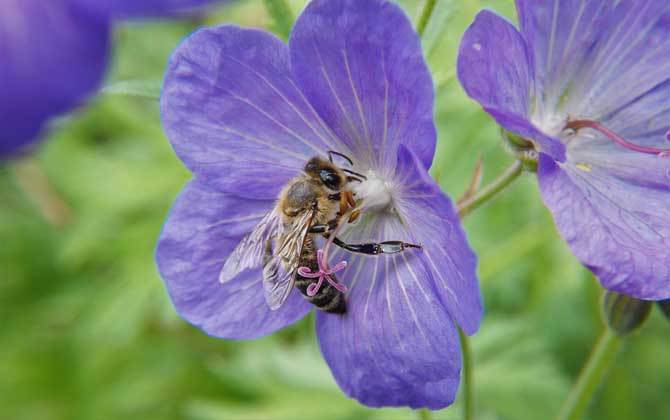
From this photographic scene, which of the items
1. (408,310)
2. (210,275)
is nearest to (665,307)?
(408,310)

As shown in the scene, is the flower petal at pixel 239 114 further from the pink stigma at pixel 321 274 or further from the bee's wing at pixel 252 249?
the pink stigma at pixel 321 274

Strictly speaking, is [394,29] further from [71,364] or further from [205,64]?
[71,364]

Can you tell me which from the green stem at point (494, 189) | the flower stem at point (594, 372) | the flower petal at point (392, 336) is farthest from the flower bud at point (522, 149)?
the flower stem at point (594, 372)

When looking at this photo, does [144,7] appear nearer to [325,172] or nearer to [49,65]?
[49,65]

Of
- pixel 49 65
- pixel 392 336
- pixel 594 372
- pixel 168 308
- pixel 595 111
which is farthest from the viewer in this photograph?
pixel 168 308

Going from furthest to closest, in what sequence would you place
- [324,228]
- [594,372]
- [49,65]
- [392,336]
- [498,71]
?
1. [594,372]
2. [49,65]
3. [324,228]
4. [392,336]
5. [498,71]

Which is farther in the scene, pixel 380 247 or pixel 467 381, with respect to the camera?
pixel 467 381

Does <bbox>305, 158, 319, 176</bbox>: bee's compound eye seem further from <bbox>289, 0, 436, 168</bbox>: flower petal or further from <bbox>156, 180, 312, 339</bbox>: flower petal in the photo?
<bbox>156, 180, 312, 339</bbox>: flower petal

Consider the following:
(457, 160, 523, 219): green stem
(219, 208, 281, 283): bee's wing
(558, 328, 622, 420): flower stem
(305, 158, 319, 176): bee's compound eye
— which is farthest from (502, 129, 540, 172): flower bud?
(558, 328, 622, 420): flower stem
